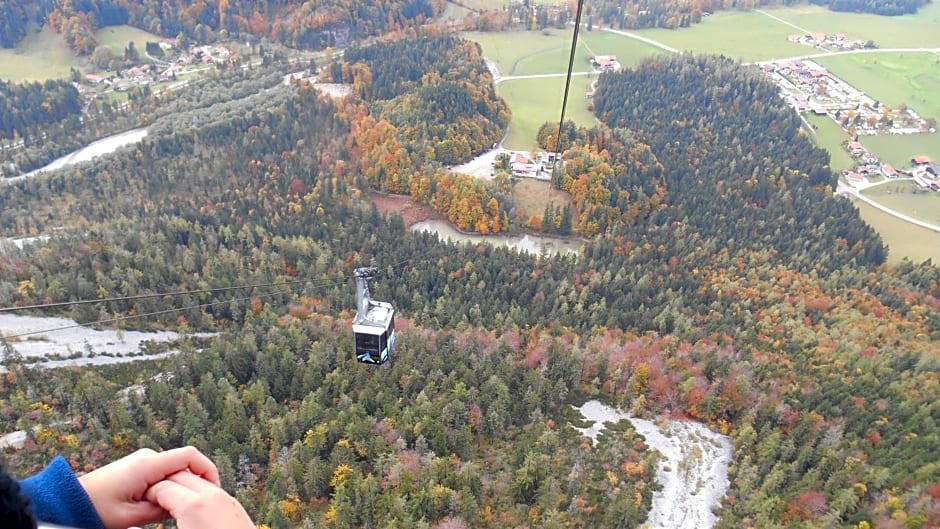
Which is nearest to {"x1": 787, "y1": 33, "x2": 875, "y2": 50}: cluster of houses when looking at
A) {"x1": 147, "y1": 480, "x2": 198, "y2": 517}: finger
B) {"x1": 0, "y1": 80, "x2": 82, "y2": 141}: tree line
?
{"x1": 0, "y1": 80, "x2": 82, "y2": 141}: tree line

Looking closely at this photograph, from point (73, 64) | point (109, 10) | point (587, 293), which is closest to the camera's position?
point (587, 293)

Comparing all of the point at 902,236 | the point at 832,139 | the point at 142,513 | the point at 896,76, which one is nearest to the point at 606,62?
the point at 832,139

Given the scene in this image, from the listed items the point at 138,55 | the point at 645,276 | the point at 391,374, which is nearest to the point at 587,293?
the point at 645,276

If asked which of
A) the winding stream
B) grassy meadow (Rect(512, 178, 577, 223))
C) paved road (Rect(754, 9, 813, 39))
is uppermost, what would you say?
paved road (Rect(754, 9, 813, 39))

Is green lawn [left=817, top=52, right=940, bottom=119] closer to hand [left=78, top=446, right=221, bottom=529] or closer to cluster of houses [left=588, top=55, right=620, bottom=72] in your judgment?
cluster of houses [left=588, top=55, right=620, bottom=72]

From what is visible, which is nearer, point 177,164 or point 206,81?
point 177,164

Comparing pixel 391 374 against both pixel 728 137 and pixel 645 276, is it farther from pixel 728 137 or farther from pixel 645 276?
pixel 728 137
